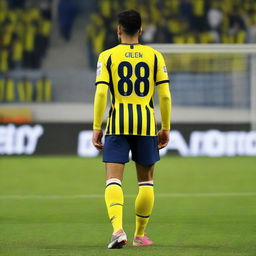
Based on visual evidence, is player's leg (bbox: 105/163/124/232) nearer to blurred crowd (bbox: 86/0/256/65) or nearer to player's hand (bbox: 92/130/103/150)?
player's hand (bbox: 92/130/103/150)

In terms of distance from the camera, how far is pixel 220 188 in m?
11.9

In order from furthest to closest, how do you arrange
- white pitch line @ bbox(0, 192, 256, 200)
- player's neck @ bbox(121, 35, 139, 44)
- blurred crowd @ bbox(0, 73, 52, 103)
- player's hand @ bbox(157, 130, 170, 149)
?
blurred crowd @ bbox(0, 73, 52, 103) < white pitch line @ bbox(0, 192, 256, 200) < player's hand @ bbox(157, 130, 170, 149) < player's neck @ bbox(121, 35, 139, 44)

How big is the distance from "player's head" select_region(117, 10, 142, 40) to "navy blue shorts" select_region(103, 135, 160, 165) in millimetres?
779

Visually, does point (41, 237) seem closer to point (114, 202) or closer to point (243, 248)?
point (114, 202)

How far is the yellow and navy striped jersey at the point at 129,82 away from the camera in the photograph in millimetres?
6555

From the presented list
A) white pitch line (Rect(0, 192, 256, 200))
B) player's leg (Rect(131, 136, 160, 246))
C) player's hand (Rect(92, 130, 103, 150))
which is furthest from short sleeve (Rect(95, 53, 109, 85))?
white pitch line (Rect(0, 192, 256, 200))

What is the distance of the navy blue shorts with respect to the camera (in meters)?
6.55

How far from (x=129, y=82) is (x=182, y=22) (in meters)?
18.1

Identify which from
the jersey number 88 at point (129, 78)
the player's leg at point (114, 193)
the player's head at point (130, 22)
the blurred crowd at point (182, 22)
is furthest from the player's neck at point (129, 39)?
the blurred crowd at point (182, 22)

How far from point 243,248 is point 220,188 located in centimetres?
532

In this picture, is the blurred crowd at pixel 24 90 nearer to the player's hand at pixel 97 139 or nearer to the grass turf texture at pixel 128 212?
the grass turf texture at pixel 128 212

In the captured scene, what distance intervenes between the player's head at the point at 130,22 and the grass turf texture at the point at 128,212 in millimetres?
1604

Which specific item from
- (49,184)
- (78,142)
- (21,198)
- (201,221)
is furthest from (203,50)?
(201,221)

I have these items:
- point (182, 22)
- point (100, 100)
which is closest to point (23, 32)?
point (182, 22)
